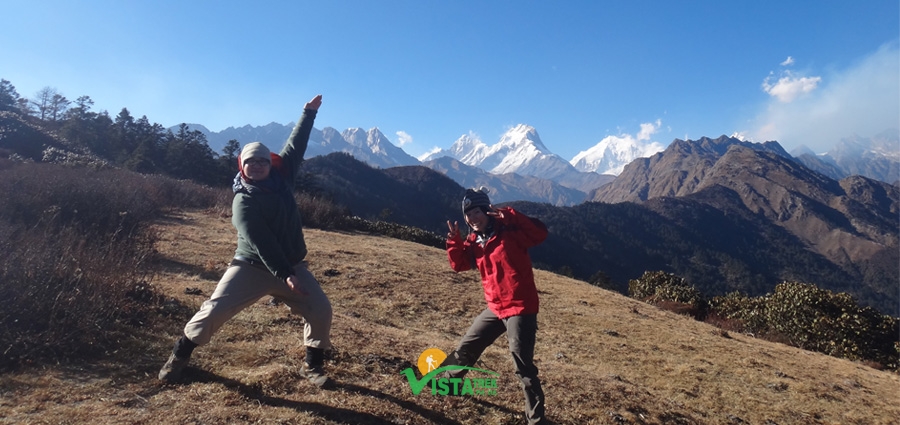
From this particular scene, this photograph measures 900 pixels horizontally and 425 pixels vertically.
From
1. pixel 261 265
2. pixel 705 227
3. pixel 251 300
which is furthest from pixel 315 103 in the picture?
pixel 705 227

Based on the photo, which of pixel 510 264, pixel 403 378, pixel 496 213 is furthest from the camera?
pixel 403 378

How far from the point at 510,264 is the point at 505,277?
0.37 feet

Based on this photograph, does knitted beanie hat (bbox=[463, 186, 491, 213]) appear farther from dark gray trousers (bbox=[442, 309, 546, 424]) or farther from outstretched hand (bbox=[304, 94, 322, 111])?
outstretched hand (bbox=[304, 94, 322, 111])

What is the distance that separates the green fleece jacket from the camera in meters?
3.23

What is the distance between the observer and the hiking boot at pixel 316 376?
381cm

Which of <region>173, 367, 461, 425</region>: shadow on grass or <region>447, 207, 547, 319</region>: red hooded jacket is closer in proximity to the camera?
<region>173, 367, 461, 425</region>: shadow on grass

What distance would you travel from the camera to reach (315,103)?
441 centimetres

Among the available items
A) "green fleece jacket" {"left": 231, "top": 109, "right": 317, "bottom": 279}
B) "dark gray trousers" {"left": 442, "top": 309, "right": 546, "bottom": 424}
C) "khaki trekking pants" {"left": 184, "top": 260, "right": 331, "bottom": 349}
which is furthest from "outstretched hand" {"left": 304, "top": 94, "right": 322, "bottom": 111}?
"dark gray trousers" {"left": 442, "top": 309, "right": 546, "bottom": 424}

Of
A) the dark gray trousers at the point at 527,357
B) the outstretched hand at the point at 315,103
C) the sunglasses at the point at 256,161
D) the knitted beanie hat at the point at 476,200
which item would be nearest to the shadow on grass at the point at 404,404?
the dark gray trousers at the point at 527,357

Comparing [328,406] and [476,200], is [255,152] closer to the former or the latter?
[476,200]

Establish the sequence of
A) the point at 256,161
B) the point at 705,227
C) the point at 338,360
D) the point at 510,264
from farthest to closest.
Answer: the point at 705,227, the point at 338,360, the point at 510,264, the point at 256,161

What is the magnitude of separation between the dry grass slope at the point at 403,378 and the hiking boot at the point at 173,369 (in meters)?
0.07

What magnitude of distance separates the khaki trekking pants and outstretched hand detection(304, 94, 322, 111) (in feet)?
5.15

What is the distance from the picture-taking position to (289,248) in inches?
141
